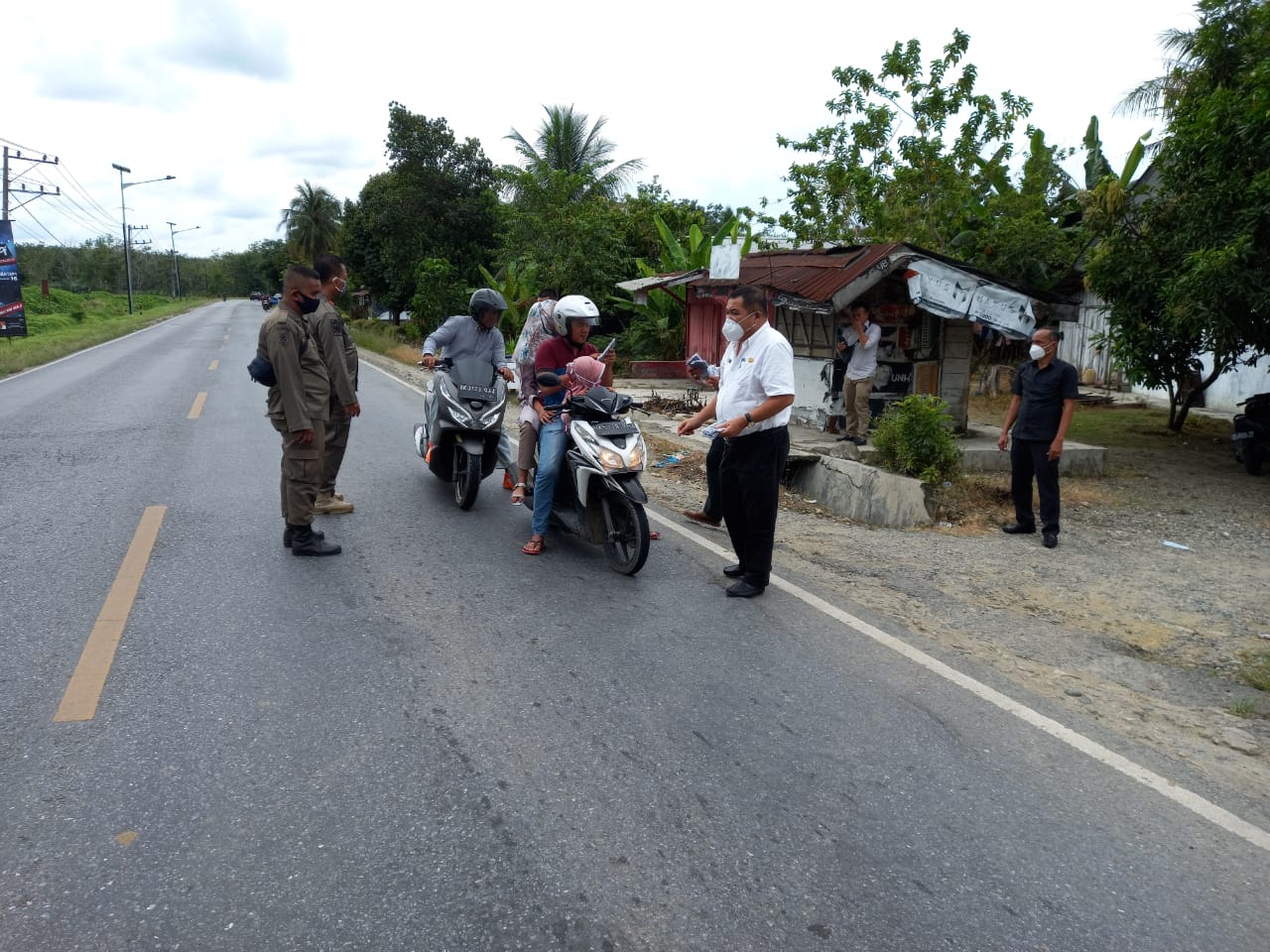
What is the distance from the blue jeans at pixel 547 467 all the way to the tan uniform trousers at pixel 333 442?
1.52m

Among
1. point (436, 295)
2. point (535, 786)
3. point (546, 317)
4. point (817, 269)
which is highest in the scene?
point (817, 269)

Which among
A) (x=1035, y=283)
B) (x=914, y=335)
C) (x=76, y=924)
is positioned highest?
(x=1035, y=283)

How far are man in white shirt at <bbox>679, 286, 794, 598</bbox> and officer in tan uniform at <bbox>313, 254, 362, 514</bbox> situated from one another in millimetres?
2409

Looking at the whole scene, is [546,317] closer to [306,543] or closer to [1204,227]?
[306,543]

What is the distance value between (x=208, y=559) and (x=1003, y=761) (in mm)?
4688

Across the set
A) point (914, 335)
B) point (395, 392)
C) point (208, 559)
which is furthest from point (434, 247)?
point (208, 559)

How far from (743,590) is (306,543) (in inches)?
111

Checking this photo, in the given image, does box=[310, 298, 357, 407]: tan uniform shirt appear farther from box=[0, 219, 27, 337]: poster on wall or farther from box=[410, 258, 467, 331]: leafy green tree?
box=[0, 219, 27, 337]: poster on wall

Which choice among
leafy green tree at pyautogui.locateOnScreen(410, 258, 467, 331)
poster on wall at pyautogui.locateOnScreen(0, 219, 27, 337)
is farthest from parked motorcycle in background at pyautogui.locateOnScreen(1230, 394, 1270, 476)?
poster on wall at pyautogui.locateOnScreen(0, 219, 27, 337)

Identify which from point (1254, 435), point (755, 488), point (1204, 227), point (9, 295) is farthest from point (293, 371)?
point (9, 295)

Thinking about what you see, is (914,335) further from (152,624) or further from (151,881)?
(151,881)

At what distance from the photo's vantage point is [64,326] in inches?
1673

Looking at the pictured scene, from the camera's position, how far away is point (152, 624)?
4.58 meters

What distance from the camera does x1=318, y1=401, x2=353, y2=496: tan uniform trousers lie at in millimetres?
6580
